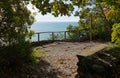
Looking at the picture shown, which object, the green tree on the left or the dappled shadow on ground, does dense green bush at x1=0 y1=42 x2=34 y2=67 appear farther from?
the dappled shadow on ground

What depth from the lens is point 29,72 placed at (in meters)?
11.8

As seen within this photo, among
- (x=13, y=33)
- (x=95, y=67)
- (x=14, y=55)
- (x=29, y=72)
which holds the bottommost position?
(x=29, y=72)

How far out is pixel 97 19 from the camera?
28.9m

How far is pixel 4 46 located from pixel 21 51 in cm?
75

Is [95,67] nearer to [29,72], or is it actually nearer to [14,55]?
[29,72]

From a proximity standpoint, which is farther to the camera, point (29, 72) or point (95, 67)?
point (29, 72)

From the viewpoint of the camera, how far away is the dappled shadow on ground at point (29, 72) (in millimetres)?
11280

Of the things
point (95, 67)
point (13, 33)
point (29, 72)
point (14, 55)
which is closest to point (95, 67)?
point (95, 67)

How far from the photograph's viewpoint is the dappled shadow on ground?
11280 millimetres

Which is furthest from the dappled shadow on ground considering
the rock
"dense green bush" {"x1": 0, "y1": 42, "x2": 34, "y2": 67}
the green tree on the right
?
the green tree on the right

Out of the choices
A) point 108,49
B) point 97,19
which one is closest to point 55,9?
point 108,49

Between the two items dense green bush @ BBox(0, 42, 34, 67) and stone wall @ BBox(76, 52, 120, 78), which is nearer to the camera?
stone wall @ BBox(76, 52, 120, 78)

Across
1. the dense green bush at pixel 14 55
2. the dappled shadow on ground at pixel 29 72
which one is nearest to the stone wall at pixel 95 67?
the dappled shadow on ground at pixel 29 72

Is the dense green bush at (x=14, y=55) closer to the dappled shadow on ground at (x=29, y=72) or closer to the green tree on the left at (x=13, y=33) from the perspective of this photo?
the green tree on the left at (x=13, y=33)
